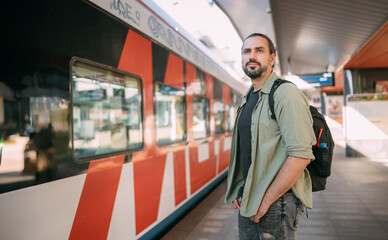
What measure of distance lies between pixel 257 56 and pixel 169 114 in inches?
88.0

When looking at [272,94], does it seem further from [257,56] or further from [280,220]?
[280,220]

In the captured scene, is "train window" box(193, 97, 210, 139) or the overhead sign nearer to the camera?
"train window" box(193, 97, 210, 139)

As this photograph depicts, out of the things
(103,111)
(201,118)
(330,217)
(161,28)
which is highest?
(161,28)

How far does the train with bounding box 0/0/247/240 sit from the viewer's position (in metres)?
1.72

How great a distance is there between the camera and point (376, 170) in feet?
27.6

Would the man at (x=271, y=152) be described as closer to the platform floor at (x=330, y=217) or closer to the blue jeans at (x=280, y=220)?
the blue jeans at (x=280, y=220)

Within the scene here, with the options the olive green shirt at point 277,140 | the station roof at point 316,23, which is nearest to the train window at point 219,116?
the station roof at point 316,23

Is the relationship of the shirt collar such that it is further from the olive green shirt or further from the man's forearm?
the man's forearm

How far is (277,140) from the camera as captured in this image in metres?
1.54

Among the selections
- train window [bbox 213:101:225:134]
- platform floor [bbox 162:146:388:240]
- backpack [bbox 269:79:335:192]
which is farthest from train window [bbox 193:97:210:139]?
backpack [bbox 269:79:335:192]

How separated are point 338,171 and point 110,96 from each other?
25.1 ft

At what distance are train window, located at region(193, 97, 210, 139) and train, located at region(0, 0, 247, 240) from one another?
1.47ft

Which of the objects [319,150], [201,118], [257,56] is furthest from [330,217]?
[257,56]

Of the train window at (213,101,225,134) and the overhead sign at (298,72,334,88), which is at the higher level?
the overhead sign at (298,72,334,88)
